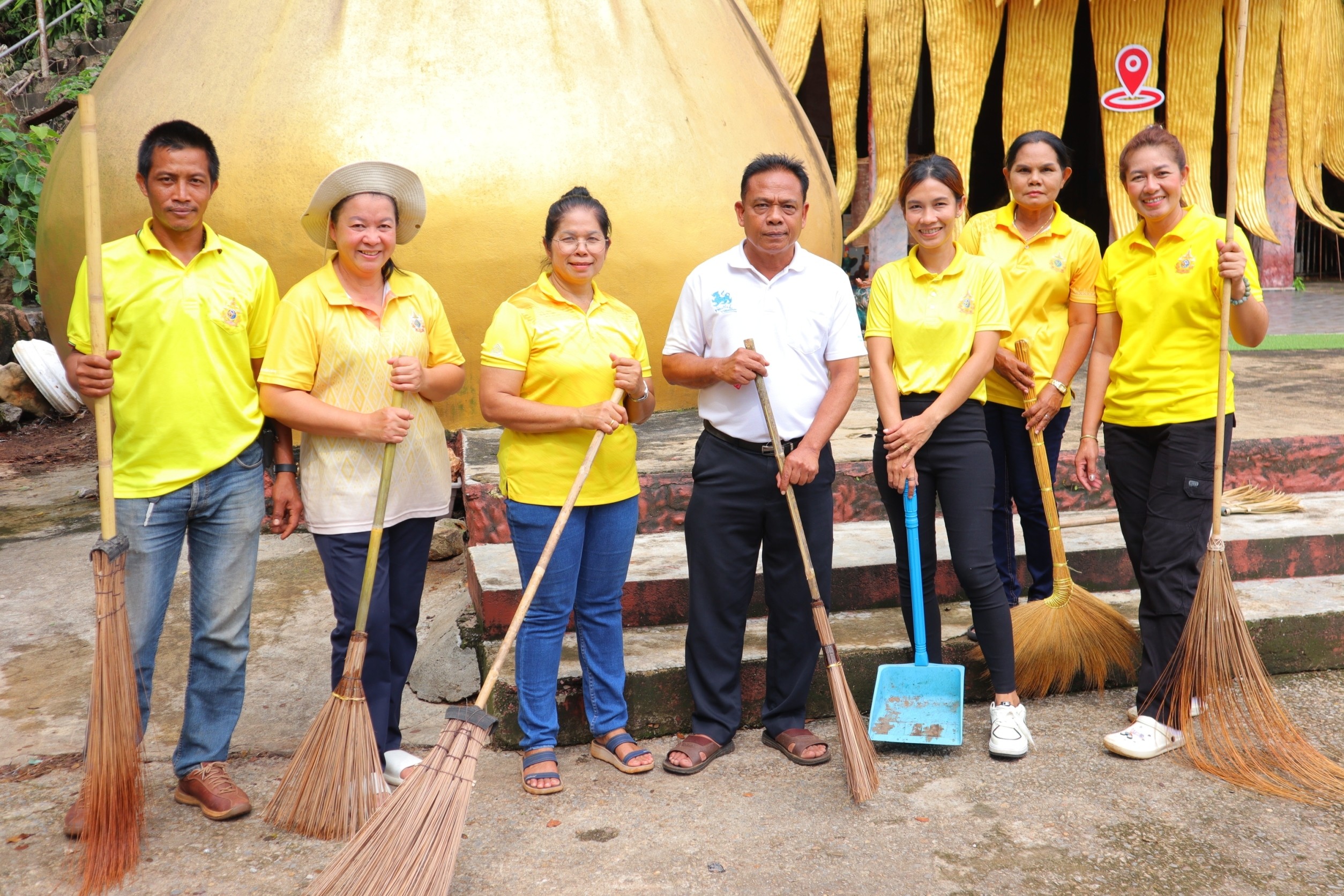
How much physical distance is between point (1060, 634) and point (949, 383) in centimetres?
98

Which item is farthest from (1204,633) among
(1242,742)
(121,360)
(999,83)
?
(999,83)

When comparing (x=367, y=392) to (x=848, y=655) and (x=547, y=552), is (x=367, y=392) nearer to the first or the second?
(x=547, y=552)

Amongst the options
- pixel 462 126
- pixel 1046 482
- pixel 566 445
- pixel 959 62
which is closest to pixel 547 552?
pixel 566 445

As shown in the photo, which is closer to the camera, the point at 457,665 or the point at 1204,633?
the point at 1204,633

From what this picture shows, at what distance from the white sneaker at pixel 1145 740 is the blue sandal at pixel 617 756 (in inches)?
52.4

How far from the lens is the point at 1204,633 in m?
3.17

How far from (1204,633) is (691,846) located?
161 centimetres

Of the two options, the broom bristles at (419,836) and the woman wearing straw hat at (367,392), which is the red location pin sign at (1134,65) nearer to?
the woman wearing straw hat at (367,392)

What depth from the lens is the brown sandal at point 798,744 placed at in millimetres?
3150

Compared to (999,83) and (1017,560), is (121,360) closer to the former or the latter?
(1017,560)

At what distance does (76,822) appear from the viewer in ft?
8.94

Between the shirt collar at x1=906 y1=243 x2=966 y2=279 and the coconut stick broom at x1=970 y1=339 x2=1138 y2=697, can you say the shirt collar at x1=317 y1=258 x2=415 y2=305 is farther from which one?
the coconut stick broom at x1=970 y1=339 x2=1138 y2=697

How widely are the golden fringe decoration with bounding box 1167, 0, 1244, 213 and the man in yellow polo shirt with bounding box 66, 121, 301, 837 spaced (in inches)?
337

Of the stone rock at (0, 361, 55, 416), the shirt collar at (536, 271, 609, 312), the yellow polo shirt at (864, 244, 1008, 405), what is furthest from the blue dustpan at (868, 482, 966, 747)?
the stone rock at (0, 361, 55, 416)
